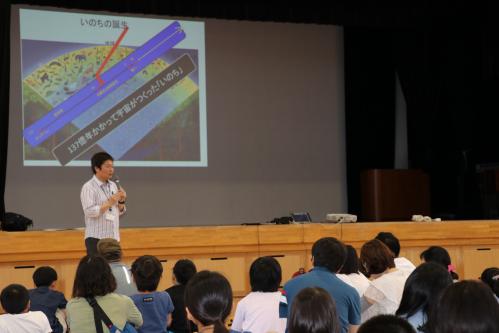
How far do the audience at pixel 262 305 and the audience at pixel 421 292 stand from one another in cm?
74

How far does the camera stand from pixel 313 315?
65.9 inches

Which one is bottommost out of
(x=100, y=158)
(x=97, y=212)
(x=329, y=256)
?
(x=329, y=256)

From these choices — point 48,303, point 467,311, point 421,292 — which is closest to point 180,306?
point 48,303

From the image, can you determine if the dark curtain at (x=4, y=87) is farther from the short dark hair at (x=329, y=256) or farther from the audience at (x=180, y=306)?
the short dark hair at (x=329, y=256)

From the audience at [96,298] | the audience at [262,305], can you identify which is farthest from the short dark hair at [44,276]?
the audience at [262,305]

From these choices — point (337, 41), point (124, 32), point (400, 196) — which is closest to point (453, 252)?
point (400, 196)

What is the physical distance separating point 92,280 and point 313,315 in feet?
4.23

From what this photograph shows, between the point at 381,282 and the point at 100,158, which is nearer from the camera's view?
the point at 381,282

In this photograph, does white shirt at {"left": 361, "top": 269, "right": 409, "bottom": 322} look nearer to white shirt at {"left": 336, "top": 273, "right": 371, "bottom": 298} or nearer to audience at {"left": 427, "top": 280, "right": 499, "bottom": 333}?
white shirt at {"left": 336, "top": 273, "right": 371, "bottom": 298}

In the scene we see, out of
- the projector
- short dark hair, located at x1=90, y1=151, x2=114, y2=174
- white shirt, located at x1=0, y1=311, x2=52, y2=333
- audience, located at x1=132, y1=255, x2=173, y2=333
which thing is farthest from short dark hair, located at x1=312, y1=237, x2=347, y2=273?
the projector

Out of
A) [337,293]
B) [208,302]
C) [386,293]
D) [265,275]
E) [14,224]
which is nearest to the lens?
[208,302]

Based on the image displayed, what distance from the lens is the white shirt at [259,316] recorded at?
9.35 feet

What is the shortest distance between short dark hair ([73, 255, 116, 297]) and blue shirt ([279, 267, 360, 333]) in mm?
732

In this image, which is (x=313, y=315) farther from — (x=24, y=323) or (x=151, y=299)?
(x=24, y=323)
